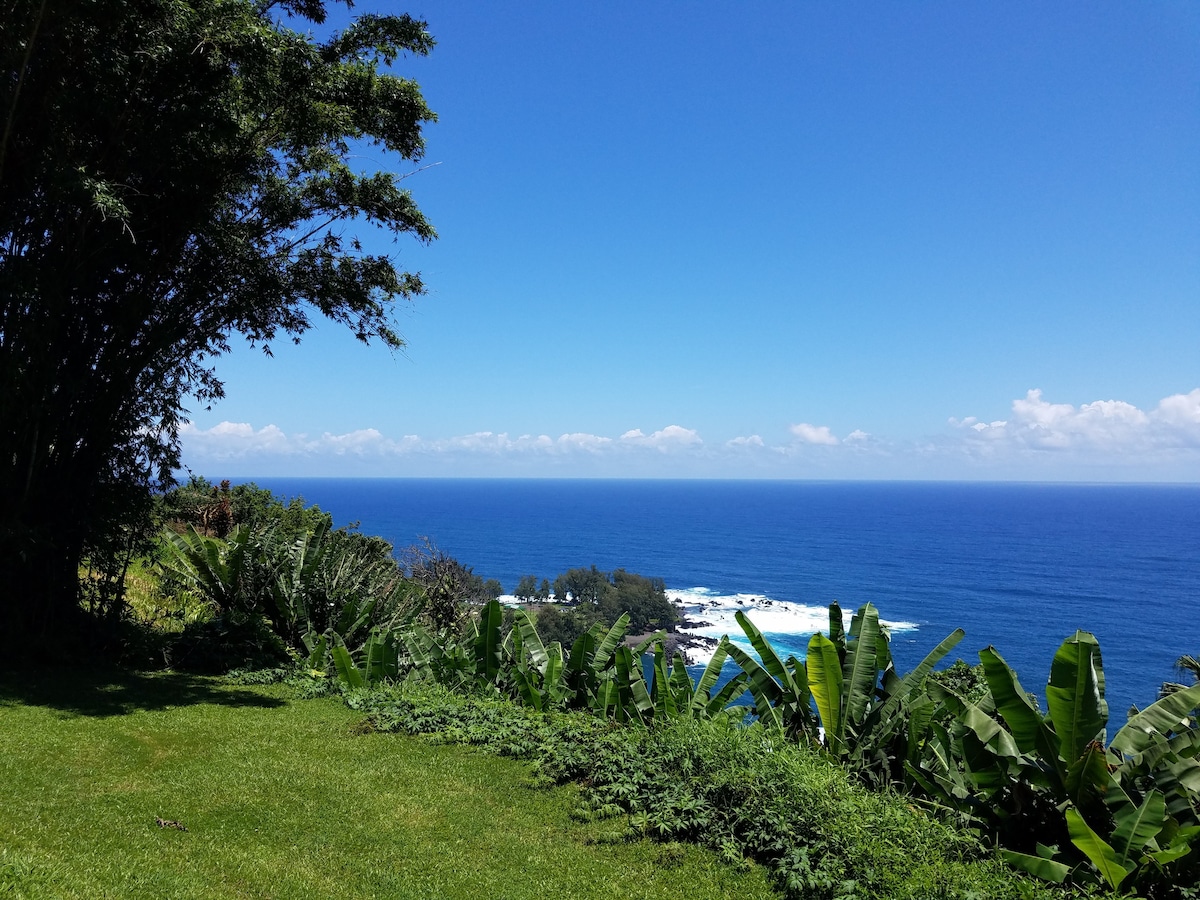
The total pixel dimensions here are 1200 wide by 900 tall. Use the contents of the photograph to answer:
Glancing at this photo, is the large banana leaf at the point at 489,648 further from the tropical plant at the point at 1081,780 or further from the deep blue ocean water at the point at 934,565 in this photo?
the deep blue ocean water at the point at 934,565

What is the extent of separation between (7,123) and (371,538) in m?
17.7

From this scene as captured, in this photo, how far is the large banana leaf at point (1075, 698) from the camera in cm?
447

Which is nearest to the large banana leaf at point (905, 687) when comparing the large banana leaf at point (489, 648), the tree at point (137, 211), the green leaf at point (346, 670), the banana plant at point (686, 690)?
the banana plant at point (686, 690)

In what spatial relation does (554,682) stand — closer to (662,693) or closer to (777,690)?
(662,693)

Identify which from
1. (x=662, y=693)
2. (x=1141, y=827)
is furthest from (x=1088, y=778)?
(x=662, y=693)

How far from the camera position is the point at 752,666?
277 inches

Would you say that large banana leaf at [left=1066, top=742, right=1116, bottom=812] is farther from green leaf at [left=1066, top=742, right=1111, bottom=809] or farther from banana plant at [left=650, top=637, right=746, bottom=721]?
banana plant at [left=650, top=637, right=746, bottom=721]

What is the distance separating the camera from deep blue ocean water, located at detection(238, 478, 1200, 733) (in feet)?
197

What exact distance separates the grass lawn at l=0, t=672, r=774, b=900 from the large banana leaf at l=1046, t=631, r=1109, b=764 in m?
2.38

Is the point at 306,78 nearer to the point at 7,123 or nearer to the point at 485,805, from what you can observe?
the point at 7,123

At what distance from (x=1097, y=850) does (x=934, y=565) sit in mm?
115145

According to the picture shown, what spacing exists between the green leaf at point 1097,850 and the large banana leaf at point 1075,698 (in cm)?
58

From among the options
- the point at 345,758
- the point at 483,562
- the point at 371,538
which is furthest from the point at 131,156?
the point at 483,562

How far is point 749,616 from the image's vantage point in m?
69.6
